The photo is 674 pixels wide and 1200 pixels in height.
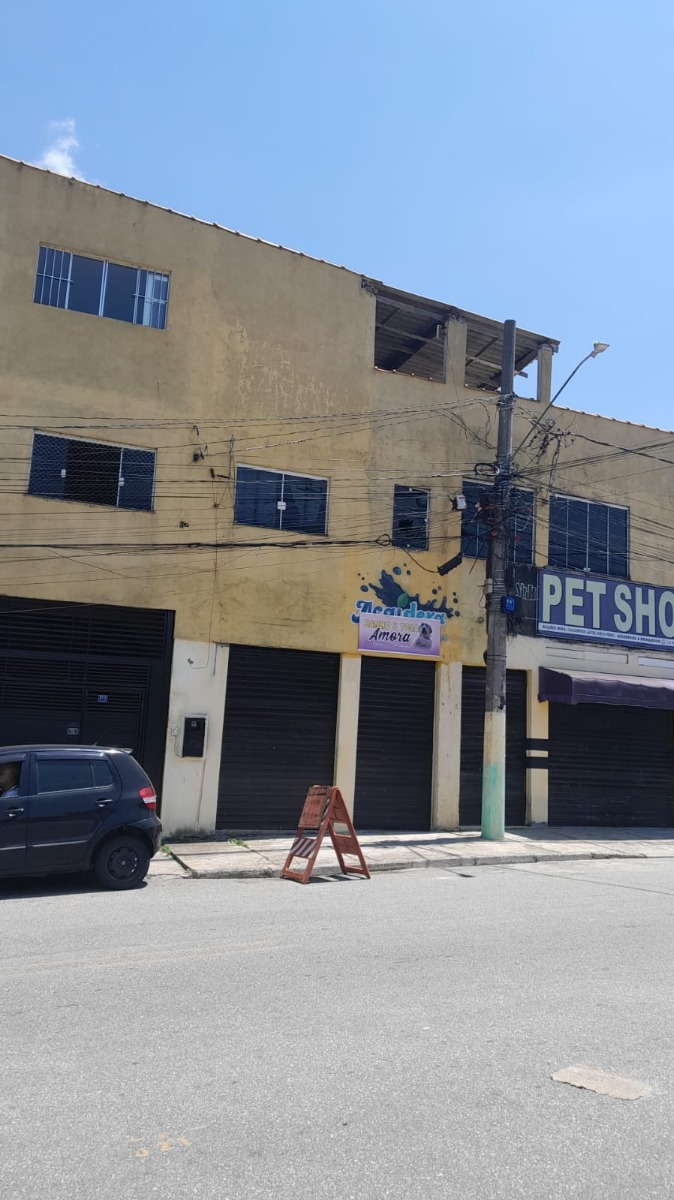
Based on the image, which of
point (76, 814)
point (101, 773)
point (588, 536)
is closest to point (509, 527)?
point (588, 536)

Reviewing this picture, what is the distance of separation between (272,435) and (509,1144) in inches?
581

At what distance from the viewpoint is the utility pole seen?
53.7 ft

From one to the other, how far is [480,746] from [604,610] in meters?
4.36

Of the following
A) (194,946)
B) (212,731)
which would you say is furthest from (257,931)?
(212,731)

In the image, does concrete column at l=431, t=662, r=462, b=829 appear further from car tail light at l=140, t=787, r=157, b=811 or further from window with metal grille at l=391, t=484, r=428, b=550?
car tail light at l=140, t=787, r=157, b=811

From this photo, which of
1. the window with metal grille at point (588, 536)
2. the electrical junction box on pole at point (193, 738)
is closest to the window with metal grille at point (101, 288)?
the electrical junction box on pole at point (193, 738)

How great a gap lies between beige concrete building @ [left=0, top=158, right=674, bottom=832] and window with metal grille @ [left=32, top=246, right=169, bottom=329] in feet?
0.14

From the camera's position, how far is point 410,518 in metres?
18.5

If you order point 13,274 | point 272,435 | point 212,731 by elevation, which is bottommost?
point 212,731

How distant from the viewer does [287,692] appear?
56.2ft

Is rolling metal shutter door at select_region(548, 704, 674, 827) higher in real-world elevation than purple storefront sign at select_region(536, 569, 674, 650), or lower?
lower

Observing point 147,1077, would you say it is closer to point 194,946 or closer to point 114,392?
point 194,946

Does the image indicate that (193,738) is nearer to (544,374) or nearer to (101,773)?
(101,773)

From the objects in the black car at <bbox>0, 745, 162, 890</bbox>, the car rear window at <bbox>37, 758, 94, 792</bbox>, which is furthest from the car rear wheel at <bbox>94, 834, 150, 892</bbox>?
the car rear window at <bbox>37, 758, 94, 792</bbox>
